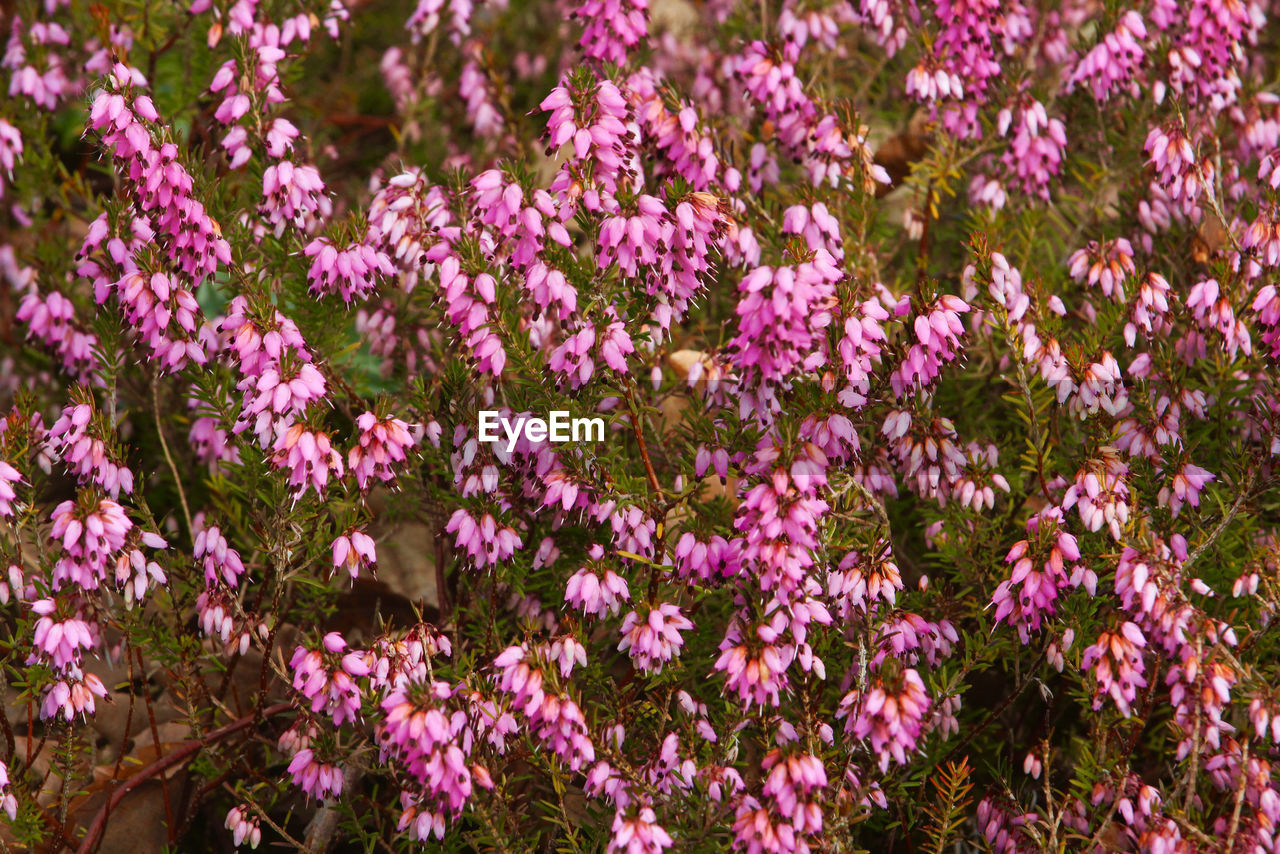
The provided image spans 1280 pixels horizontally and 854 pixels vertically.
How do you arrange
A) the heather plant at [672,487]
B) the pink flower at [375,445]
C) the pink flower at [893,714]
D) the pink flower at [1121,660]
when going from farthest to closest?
the pink flower at [375,445], the heather plant at [672,487], the pink flower at [1121,660], the pink flower at [893,714]

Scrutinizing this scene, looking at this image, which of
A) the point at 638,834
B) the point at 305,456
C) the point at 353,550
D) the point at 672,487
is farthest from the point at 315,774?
the point at 672,487

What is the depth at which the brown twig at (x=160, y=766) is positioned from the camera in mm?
4137

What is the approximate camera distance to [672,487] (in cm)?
444

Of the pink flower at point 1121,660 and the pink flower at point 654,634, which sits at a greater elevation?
the pink flower at point 1121,660

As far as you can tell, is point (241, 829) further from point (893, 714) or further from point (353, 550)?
point (893, 714)

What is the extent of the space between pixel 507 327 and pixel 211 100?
9.72 feet

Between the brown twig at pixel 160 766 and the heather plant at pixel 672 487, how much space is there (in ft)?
0.09

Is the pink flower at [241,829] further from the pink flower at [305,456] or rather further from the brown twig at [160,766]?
the pink flower at [305,456]

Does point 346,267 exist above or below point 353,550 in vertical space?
above

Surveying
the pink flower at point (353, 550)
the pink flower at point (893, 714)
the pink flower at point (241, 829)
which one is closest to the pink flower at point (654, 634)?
the pink flower at point (893, 714)

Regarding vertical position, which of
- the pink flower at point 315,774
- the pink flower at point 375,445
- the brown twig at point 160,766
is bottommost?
the brown twig at point 160,766

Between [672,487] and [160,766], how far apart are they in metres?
2.10

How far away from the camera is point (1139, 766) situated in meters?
4.97

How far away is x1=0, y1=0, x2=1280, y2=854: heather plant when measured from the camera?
139 inches
